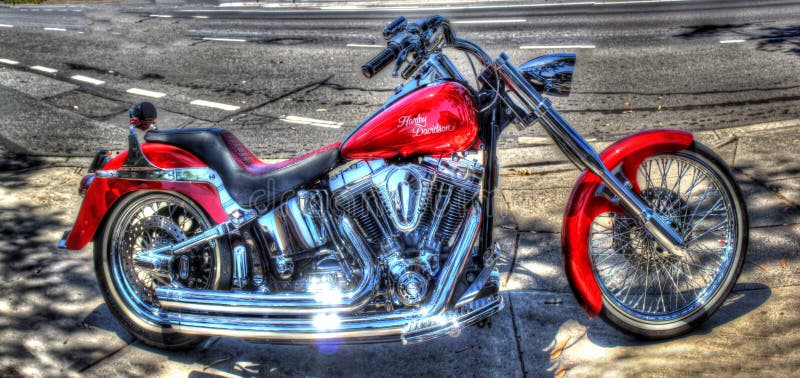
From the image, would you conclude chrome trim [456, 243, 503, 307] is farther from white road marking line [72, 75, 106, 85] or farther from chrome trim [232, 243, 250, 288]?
white road marking line [72, 75, 106, 85]

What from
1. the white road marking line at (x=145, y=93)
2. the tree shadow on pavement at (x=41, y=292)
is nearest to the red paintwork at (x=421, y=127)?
the tree shadow on pavement at (x=41, y=292)

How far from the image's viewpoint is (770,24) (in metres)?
11.0

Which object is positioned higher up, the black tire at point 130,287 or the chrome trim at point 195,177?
the chrome trim at point 195,177

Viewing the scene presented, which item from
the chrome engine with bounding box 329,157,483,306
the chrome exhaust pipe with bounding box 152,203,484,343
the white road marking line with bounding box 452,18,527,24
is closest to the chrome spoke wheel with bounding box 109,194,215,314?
the chrome exhaust pipe with bounding box 152,203,484,343

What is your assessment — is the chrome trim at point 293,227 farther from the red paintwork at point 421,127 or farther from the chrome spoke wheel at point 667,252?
the chrome spoke wheel at point 667,252

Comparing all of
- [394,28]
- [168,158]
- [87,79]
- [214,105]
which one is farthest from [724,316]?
[87,79]

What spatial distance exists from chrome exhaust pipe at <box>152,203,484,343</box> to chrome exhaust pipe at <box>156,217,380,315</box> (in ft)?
0.14

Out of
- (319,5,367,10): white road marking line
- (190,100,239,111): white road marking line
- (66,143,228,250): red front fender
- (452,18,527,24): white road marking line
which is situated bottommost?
(452,18,527,24): white road marking line

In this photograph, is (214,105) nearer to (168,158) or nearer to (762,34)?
(168,158)

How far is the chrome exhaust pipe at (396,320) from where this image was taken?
3.19 metres

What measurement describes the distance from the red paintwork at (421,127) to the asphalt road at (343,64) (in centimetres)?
325

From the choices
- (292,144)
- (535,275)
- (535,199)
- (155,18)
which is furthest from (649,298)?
(155,18)

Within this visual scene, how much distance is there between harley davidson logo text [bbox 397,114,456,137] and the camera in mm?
3070

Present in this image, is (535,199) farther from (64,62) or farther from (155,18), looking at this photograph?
(155,18)
